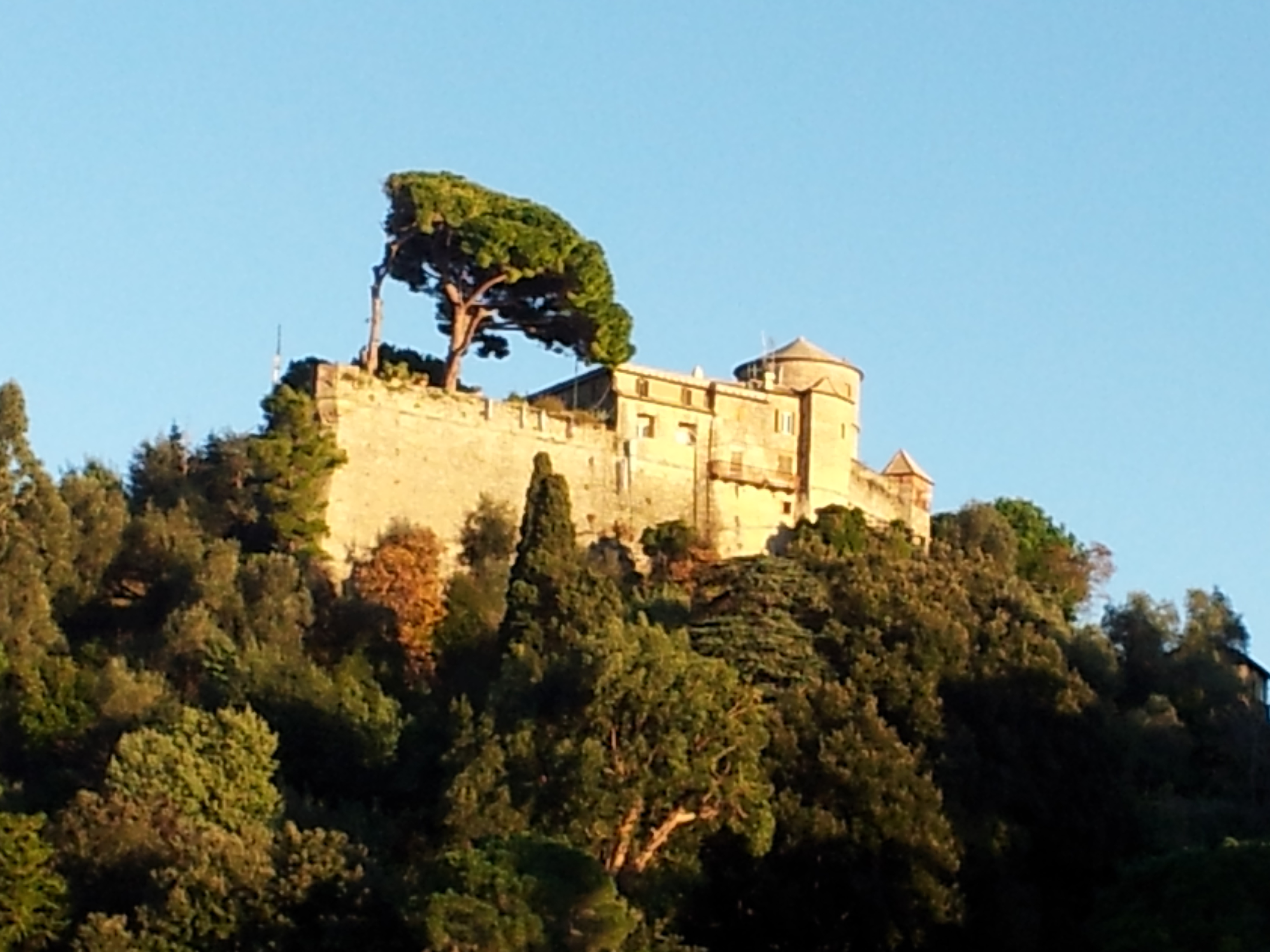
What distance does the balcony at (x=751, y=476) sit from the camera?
172 ft

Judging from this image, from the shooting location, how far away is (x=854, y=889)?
3394 cm

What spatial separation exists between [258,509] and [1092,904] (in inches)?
773

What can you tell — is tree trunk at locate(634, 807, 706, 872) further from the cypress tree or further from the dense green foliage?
the cypress tree

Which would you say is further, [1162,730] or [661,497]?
[661,497]

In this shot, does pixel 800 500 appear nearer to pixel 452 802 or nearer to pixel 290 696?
pixel 290 696

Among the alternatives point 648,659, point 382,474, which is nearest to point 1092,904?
point 648,659

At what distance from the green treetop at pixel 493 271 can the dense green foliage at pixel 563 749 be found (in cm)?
498

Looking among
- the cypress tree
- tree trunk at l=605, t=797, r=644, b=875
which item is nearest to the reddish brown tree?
the cypress tree

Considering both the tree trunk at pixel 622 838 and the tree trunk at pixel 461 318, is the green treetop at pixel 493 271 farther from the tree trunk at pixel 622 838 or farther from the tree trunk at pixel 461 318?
the tree trunk at pixel 622 838

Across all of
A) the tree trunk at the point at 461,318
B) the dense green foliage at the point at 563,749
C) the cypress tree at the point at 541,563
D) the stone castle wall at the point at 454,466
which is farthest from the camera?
the tree trunk at the point at 461,318

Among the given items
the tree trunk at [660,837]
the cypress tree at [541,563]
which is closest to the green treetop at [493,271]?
the cypress tree at [541,563]

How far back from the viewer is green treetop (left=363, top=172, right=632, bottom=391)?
49.8 meters

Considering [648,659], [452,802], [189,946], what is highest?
[648,659]

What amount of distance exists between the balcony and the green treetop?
3164mm
